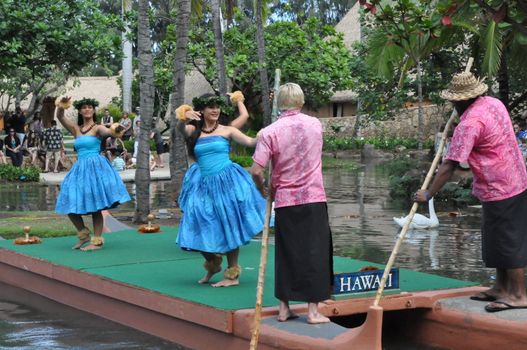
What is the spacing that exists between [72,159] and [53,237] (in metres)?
16.4

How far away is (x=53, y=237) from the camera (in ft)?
38.4

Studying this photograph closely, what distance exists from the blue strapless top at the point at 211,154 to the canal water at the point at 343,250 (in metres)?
1.48

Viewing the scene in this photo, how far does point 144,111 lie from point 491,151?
821 cm

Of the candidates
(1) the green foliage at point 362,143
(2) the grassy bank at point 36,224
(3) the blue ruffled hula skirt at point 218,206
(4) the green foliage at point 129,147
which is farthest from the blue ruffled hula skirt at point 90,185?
(1) the green foliage at point 362,143

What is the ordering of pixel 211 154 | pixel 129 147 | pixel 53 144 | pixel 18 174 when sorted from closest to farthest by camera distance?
pixel 211 154, pixel 18 174, pixel 53 144, pixel 129 147

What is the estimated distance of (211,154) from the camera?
8055mm

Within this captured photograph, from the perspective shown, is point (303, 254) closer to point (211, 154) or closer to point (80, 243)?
point (211, 154)

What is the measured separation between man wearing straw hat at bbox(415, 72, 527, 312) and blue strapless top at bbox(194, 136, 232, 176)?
6.76 ft

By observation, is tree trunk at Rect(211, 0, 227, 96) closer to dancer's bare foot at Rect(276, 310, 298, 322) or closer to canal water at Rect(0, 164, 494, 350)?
canal water at Rect(0, 164, 494, 350)

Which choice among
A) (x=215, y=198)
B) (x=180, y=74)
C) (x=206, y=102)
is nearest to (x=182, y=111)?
(x=206, y=102)

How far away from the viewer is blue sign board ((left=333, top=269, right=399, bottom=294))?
6988 mm

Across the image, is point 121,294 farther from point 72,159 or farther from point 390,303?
point 72,159

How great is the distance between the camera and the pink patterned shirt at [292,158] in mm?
6691

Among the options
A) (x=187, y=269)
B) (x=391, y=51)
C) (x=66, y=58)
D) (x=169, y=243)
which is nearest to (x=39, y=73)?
(x=66, y=58)
